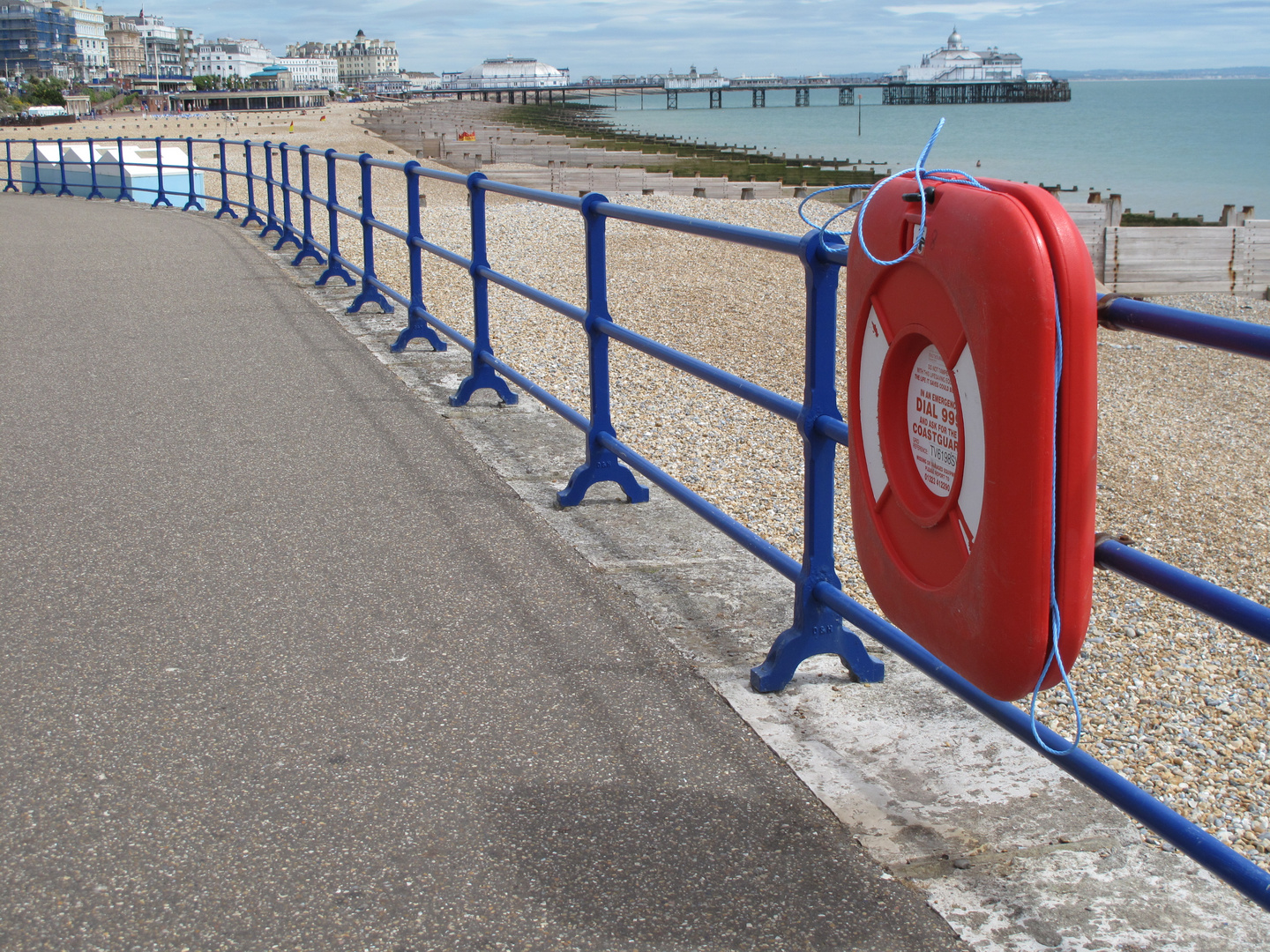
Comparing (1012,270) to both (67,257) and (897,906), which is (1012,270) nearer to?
(897,906)

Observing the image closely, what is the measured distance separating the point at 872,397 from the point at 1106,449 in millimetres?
6582

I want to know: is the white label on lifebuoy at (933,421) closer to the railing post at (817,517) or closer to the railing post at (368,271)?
the railing post at (817,517)

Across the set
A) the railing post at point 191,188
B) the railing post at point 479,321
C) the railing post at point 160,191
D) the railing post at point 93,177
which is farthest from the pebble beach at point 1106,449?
the railing post at point 93,177

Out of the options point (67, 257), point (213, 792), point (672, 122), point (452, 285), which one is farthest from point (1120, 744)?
point (672, 122)

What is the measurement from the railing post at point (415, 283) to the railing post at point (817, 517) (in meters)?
4.24

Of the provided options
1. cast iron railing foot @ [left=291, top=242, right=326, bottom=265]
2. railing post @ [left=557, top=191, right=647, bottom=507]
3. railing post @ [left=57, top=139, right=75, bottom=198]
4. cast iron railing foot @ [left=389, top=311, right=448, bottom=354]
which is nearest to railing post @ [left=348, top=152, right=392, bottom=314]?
cast iron railing foot @ [left=389, top=311, right=448, bottom=354]

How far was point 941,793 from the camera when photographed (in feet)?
8.08

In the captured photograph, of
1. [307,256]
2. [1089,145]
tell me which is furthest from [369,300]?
[1089,145]

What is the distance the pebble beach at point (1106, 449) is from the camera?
351 cm

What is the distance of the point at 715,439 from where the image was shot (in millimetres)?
6824

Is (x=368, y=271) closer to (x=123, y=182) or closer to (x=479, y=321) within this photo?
(x=479, y=321)

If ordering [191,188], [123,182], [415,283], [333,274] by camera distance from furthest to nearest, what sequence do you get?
[123,182] → [191,188] → [333,274] → [415,283]

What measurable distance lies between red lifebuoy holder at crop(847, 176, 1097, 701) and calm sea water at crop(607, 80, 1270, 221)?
43.0 m

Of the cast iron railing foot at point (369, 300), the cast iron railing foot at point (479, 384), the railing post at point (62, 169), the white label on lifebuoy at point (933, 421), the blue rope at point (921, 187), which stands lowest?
the cast iron railing foot at point (479, 384)
